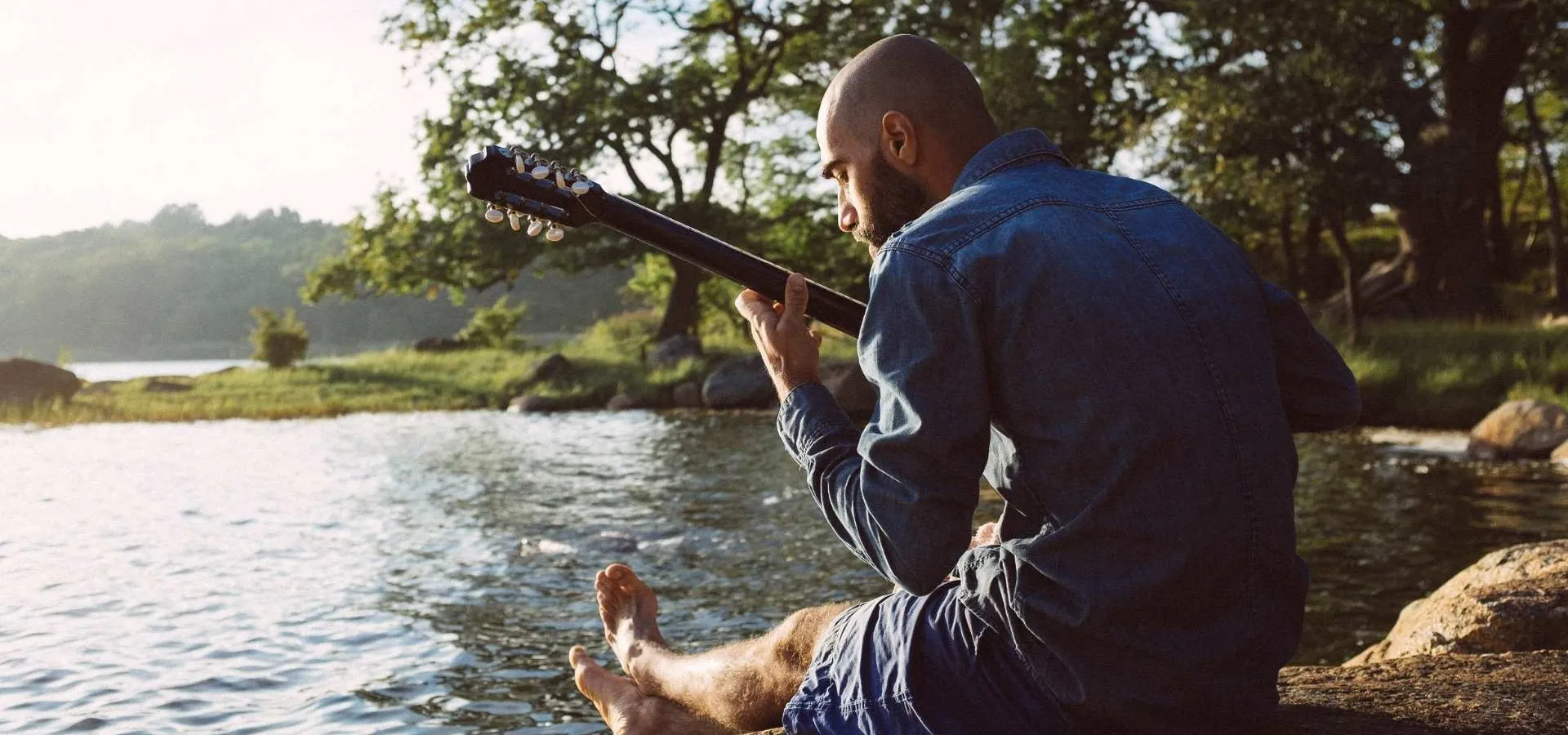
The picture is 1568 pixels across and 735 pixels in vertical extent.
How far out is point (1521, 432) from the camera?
1323 centimetres

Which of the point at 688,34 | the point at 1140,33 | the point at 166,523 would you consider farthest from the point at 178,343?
the point at 166,523

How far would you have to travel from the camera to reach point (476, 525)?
11.0 metres

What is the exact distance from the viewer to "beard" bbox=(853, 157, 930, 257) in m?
2.43

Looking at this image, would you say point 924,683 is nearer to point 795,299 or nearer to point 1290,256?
point 795,299

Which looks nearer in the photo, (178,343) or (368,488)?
(368,488)

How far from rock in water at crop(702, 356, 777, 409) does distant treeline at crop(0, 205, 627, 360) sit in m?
56.0

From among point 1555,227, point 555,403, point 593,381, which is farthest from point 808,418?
point 1555,227

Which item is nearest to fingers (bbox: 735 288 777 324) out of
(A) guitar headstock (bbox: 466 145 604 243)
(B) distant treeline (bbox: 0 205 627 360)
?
(A) guitar headstock (bbox: 466 145 604 243)

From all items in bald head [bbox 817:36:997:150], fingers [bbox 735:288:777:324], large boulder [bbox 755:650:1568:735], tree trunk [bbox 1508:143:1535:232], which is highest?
tree trunk [bbox 1508:143:1535:232]

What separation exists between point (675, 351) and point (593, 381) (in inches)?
75.1

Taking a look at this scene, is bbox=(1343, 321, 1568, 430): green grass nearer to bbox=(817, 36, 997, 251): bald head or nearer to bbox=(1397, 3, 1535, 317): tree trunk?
bbox=(1397, 3, 1535, 317): tree trunk

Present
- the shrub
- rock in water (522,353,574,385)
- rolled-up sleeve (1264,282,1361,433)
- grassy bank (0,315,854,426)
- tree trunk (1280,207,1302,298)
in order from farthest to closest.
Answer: the shrub
rock in water (522,353,574,385)
grassy bank (0,315,854,426)
tree trunk (1280,207,1302,298)
rolled-up sleeve (1264,282,1361,433)

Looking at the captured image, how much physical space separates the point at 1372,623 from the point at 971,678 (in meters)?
5.54

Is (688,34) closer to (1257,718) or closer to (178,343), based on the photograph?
(1257,718)
